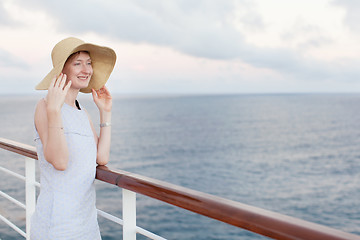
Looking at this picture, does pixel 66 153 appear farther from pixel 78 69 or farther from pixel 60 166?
pixel 78 69

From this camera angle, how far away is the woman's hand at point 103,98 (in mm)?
1852

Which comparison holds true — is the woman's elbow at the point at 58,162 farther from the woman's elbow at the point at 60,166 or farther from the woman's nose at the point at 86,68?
the woman's nose at the point at 86,68

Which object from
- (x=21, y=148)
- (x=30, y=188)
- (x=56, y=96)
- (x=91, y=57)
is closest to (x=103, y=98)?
(x=91, y=57)

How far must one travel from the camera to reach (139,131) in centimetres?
4825

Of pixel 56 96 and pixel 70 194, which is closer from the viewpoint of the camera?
pixel 56 96

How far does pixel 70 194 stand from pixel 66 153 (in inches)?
8.5

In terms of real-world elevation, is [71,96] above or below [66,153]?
above

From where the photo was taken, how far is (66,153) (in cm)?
142

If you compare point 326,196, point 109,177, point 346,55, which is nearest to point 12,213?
point 109,177

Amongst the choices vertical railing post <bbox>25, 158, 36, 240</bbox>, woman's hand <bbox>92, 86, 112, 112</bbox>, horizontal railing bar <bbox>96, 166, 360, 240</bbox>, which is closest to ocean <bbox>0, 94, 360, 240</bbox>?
vertical railing post <bbox>25, 158, 36, 240</bbox>

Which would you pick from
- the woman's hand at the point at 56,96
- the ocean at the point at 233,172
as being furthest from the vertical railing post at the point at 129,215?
the ocean at the point at 233,172

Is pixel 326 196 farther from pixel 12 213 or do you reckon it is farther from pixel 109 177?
pixel 109 177

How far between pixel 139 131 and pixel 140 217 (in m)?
31.2

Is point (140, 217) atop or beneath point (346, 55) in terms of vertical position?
beneath
